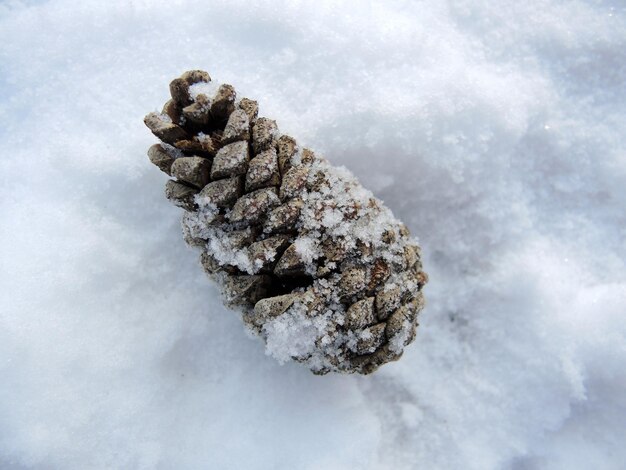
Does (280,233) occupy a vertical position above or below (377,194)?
above

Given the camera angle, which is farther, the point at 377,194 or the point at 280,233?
the point at 377,194

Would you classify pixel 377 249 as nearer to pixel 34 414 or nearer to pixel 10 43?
pixel 34 414

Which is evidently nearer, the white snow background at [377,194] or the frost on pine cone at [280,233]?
the frost on pine cone at [280,233]

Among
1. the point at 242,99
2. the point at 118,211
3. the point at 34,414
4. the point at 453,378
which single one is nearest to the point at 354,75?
the point at 242,99

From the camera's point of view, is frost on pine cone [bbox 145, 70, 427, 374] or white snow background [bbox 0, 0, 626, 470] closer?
frost on pine cone [bbox 145, 70, 427, 374]
